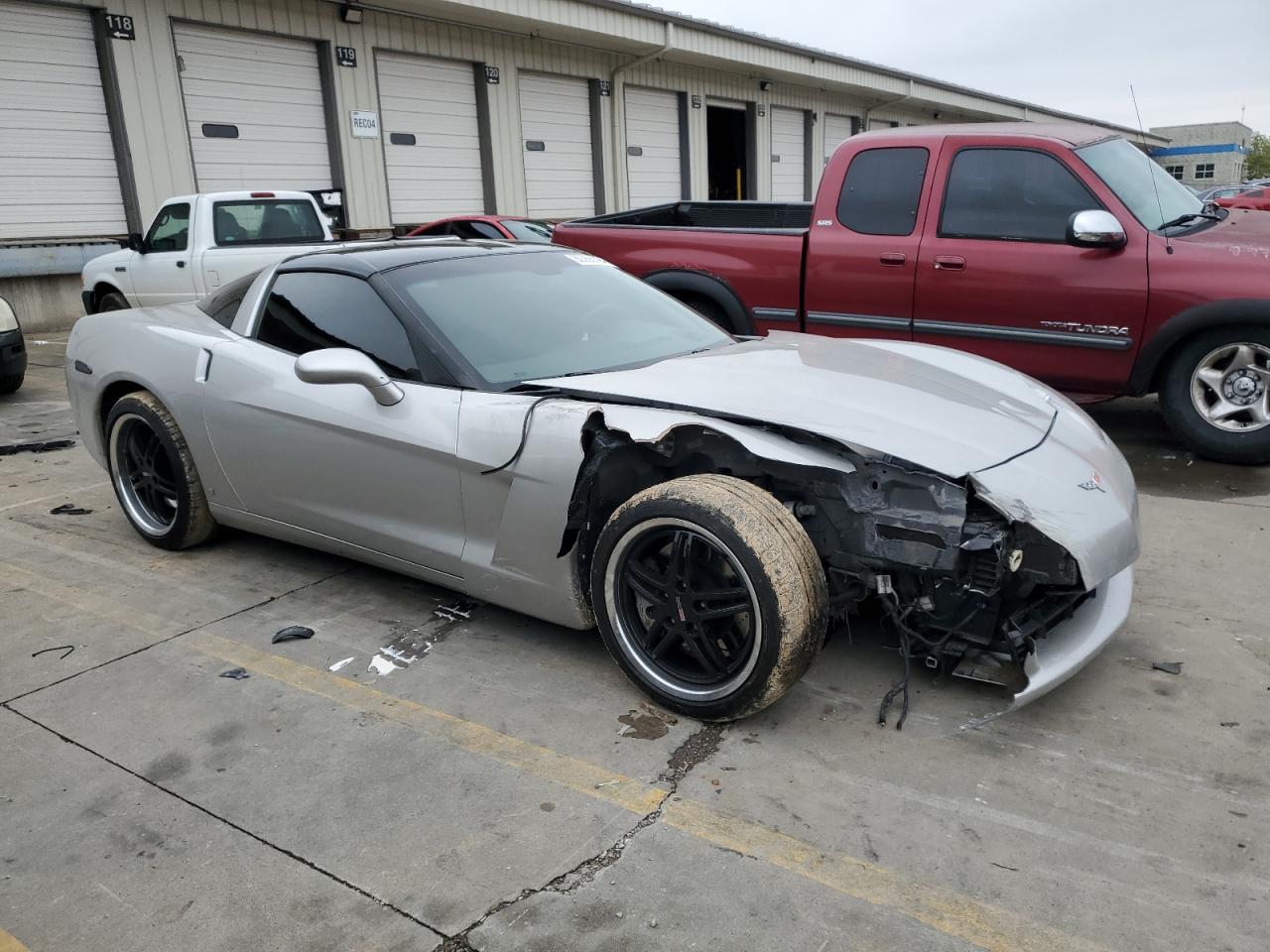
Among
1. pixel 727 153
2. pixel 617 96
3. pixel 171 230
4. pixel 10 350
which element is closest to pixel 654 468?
pixel 10 350

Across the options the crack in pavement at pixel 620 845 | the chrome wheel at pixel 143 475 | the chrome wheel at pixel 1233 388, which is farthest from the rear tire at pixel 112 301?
the chrome wheel at pixel 1233 388

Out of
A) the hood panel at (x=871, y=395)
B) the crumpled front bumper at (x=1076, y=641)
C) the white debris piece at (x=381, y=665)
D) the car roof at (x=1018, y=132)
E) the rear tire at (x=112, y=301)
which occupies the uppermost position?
the car roof at (x=1018, y=132)

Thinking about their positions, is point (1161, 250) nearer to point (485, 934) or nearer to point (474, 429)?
point (474, 429)

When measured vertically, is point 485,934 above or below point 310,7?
below

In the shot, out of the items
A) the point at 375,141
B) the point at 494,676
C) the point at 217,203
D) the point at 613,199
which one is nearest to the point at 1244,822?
the point at 494,676

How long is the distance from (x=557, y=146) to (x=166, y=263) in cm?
1002

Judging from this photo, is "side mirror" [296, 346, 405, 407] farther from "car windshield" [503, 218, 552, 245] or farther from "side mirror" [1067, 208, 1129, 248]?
"car windshield" [503, 218, 552, 245]

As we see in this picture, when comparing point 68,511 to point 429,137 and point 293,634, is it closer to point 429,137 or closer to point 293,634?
point 293,634

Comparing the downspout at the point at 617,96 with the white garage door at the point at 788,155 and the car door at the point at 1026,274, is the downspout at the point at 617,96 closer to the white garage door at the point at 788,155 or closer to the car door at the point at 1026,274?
the white garage door at the point at 788,155

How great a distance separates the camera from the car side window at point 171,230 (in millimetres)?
10312

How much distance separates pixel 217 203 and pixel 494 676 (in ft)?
28.7

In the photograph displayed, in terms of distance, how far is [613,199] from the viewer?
2020cm

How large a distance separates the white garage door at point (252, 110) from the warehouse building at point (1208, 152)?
64.6m

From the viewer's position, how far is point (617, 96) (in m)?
19.7
